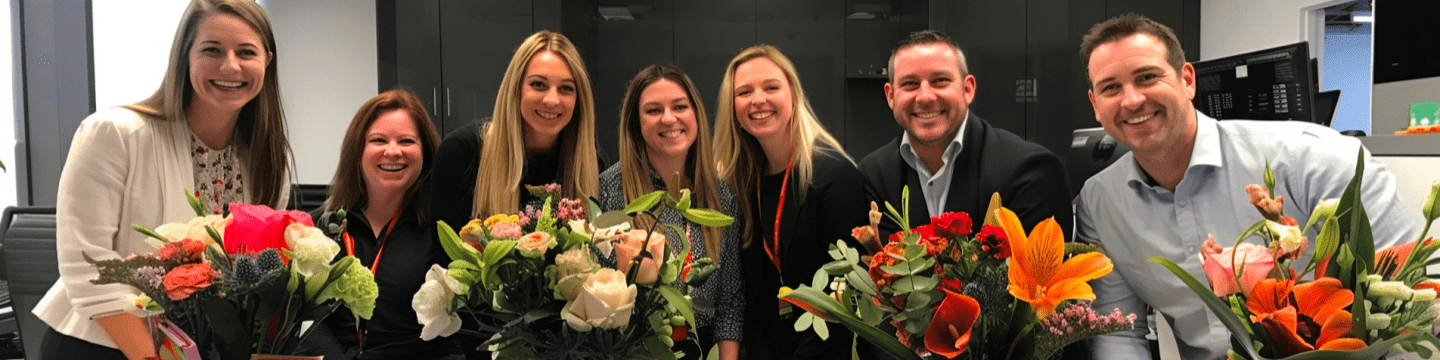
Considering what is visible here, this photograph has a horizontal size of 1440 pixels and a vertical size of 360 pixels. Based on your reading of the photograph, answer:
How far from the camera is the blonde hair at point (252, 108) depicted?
5.18ft

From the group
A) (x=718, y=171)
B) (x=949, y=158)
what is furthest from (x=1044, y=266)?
(x=718, y=171)

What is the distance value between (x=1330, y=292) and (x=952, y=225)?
0.38 metres

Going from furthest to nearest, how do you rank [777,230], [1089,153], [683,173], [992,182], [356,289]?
[1089,153], [683,173], [777,230], [992,182], [356,289]

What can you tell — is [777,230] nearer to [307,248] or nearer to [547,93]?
[547,93]

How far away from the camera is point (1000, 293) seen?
0.94 m

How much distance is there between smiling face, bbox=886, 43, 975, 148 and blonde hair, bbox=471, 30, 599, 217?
78cm

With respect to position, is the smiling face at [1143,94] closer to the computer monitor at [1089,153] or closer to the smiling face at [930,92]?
the smiling face at [930,92]

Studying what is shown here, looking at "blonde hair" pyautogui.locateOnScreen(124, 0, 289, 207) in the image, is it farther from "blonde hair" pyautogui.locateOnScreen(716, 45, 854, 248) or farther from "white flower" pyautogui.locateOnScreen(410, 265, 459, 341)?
"blonde hair" pyautogui.locateOnScreen(716, 45, 854, 248)

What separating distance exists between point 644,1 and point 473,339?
3937 mm

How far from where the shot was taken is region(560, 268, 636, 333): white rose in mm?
966

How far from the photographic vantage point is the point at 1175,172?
1.68 m

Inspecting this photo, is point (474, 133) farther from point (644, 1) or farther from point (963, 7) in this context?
point (963, 7)

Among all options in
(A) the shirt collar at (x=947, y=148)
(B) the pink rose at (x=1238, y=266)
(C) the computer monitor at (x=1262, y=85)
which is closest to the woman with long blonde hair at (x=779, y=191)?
(A) the shirt collar at (x=947, y=148)

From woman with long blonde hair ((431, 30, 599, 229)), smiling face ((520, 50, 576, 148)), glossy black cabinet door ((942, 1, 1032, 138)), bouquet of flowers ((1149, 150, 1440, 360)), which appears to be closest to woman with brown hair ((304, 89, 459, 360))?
woman with long blonde hair ((431, 30, 599, 229))
